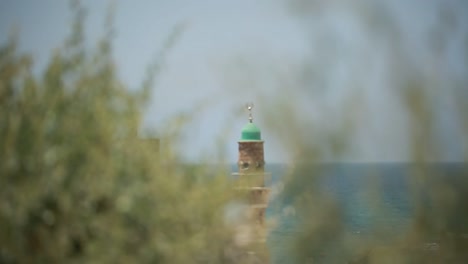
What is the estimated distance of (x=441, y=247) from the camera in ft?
20.6

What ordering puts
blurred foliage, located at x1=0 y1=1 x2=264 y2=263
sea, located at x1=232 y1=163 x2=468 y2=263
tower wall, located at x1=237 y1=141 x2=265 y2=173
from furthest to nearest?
1. tower wall, located at x1=237 y1=141 x2=265 y2=173
2. sea, located at x1=232 y1=163 x2=468 y2=263
3. blurred foliage, located at x1=0 y1=1 x2=264 y2=263

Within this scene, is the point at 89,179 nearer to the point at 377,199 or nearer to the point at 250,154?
the point at 377,199

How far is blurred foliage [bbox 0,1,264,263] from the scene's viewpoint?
7.09ft

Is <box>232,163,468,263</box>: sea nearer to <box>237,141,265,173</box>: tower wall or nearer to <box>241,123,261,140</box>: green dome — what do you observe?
<box>237,141,265,173</box>: tower wall

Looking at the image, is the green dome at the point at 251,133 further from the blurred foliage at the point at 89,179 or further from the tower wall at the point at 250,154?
the blurred foliage at the point at 89,179

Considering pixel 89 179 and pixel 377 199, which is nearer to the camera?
pixel 89 179

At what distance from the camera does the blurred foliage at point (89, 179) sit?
7.09ft

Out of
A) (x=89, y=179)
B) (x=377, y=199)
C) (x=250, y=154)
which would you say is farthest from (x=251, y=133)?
(x=89, y=179)

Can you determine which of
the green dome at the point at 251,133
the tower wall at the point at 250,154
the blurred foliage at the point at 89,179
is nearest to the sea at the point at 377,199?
the tower wall at the point at 250,154

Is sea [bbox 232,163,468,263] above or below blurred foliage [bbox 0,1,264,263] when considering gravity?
below

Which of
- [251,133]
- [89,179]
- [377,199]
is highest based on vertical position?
[251,133]

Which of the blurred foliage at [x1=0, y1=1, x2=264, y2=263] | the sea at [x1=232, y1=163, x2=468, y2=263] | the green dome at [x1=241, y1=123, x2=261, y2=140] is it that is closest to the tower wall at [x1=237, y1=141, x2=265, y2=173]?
the green dome at [x1=241, y1=123, x2=261, y2=140]

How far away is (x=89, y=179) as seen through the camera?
7.18 ft

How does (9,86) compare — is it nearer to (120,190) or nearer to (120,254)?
(120,190)
